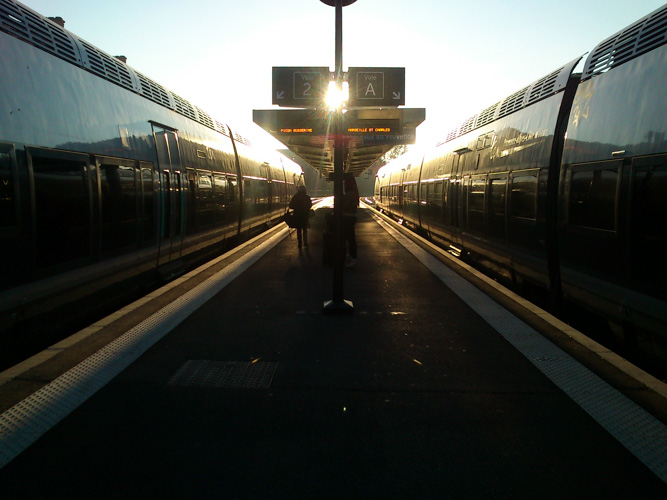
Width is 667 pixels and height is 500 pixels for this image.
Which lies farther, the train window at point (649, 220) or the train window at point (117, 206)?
the train window at point (117, 206)

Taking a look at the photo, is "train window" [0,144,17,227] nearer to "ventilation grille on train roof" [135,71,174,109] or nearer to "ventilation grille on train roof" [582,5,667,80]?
"ventilation grille on train roof" [135,71,174,109]

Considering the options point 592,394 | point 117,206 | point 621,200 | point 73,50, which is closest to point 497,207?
point 621,200

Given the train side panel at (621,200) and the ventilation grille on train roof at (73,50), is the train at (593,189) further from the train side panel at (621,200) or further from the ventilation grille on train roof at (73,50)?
the ventilation grille on train roof at (73,50)

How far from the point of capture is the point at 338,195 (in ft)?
20.1

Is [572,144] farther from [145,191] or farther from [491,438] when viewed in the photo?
[145,191]

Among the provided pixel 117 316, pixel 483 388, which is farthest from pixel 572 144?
pixel 117 316

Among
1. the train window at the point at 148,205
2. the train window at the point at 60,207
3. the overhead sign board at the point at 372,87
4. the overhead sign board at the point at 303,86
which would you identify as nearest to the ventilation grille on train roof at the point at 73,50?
the train window at the point at 60,207

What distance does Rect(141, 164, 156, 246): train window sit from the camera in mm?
7230

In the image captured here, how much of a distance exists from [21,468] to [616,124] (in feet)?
16.6

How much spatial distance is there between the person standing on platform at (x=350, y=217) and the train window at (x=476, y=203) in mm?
2185

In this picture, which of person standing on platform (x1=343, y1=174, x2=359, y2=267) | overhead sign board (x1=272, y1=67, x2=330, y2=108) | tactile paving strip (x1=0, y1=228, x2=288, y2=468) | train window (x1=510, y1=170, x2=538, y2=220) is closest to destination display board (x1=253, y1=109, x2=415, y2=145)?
overhead sign board (x1=272, y1=67, x2=330, y2=108)

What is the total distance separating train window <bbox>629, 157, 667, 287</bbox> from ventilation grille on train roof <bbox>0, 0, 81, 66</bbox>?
523 cm

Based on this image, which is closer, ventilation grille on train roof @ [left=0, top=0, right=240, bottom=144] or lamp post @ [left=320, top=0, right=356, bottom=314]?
ventilation grille on train roof @ [left=0, top=0, right=240, bottom=144]

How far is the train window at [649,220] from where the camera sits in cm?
390
